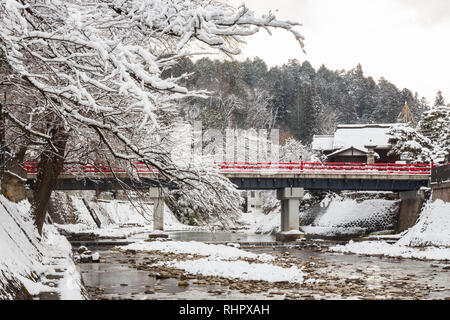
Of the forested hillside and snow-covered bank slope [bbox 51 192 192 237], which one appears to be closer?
snow-covered bank slope [bbox 51 192 192 237]

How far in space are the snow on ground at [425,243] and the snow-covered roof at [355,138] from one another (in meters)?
27.2

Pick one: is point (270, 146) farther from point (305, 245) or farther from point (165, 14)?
point (165, 14)

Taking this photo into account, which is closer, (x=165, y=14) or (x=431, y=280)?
(x=165, y=14)

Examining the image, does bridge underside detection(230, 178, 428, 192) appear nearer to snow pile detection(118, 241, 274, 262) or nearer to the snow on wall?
the snow on wall

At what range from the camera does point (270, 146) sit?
80875mm

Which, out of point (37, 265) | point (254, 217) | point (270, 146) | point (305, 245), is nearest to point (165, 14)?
point (37, 265)

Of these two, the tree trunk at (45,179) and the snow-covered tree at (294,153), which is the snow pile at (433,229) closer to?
the tree trunk at (45,179)

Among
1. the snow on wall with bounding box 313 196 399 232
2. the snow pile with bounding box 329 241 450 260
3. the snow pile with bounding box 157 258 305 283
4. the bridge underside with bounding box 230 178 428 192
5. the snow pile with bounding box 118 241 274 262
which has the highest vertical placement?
the bridge underside with bounding box 230 178 428 192

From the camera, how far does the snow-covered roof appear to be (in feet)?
222

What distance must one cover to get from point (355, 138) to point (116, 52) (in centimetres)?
6630

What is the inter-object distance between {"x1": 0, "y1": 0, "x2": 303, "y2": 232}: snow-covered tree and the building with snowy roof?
5593cm

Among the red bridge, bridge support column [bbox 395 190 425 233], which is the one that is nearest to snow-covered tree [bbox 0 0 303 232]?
the red bridge
